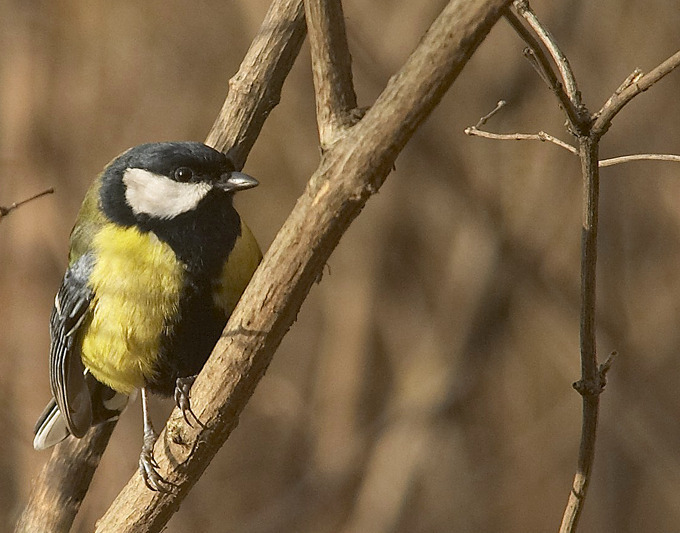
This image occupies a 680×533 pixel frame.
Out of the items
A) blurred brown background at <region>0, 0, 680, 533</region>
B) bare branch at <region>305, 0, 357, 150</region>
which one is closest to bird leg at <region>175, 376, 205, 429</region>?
bare branch at <region>305, 0, 357, 150</region>

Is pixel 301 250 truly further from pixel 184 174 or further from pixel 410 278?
pixel 410 278

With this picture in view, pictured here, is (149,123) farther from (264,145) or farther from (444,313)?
(444,313)

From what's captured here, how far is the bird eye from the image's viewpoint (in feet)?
5.66

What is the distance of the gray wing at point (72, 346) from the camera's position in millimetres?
1726

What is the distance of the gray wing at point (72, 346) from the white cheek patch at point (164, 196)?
0.14 metres

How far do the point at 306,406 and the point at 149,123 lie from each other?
130cm

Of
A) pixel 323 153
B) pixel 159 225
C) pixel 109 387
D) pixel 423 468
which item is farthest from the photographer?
pixel 423 468

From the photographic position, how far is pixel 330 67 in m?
1.10

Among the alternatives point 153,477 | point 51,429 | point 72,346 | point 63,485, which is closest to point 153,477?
point 153,477

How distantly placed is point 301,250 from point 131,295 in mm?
669

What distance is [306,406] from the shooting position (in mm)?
3668

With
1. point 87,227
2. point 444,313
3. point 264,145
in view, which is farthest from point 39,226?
point 87,227

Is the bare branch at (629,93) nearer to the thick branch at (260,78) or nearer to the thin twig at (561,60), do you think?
the thin twig at (561,60)

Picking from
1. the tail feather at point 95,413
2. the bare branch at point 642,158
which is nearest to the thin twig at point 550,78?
the bare branch at point 642,158
